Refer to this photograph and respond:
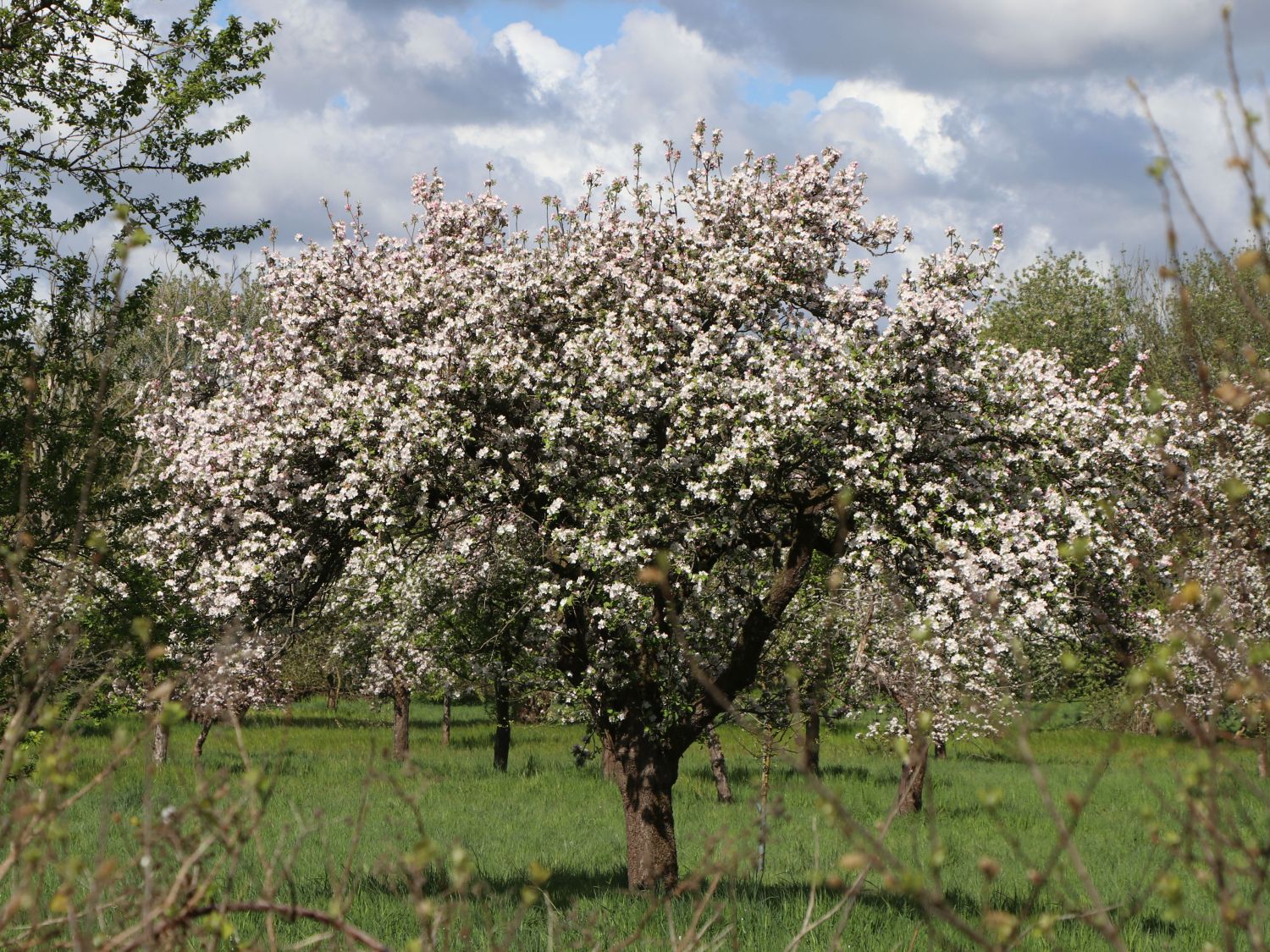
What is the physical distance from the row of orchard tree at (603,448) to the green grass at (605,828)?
6.87ft

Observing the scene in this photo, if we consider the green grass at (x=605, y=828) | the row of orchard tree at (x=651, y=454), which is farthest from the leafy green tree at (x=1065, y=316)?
the row of orchard tree at (x=651, y=454)

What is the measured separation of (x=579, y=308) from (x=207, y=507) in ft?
16.4

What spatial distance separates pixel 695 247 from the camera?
46.5 feet

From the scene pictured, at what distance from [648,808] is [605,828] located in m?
8.89

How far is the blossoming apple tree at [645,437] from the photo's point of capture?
12141mm

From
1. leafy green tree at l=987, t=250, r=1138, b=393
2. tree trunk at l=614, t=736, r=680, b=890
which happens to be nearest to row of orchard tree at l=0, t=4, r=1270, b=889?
tree trunk at l=614, t=736, r=680, b=890

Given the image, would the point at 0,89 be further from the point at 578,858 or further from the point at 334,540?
the point at 578,858

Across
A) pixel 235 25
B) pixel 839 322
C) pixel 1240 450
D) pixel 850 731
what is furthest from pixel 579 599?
pixel 850 731

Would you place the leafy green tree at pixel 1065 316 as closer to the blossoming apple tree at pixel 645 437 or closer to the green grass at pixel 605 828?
the green grass at pixel 605 828

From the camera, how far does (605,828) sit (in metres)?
23.6

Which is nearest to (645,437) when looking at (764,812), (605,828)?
(764,812)

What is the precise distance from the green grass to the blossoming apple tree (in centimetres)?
242

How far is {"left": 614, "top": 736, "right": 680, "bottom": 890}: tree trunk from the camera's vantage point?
15.1 metres

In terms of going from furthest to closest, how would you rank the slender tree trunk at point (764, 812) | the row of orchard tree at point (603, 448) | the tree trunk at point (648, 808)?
the tree trunk at point (648, 808)
the row of orchard tree at point (603, 448)
the slender tree trunk at point (764, 812)
